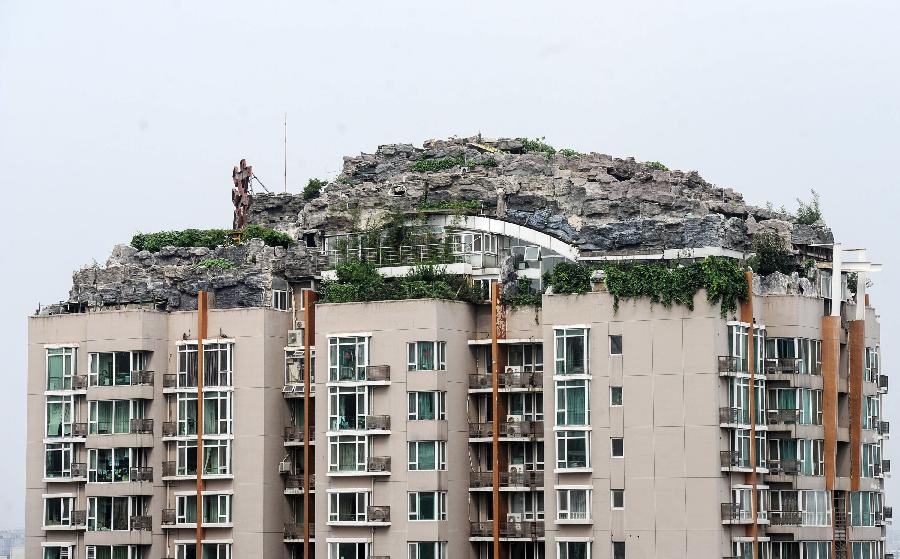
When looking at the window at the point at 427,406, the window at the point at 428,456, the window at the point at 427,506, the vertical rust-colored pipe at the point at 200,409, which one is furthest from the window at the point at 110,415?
the window at the point at 427,506

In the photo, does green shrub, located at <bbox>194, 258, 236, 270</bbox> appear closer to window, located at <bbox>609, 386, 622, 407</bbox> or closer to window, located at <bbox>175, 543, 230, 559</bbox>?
window, located at <bbox>175, 543, 230, 559</bbox>

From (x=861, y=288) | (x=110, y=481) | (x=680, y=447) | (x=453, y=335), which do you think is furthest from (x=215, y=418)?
(x=861, y=288)

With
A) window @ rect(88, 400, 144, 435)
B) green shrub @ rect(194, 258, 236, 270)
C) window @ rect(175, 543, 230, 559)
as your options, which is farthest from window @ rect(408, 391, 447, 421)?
window @ rect(88, 400, 144, 435)

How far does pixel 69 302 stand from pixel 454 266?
2089cm

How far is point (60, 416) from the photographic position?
89625 millimetres

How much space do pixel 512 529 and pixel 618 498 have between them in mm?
5967

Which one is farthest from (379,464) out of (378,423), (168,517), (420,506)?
(168,517)

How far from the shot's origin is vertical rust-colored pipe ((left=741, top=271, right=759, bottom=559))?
79375 millimetres

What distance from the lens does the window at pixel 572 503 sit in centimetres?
7925

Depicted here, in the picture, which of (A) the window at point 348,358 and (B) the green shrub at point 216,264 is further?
(B) the green shrub at point 216,264

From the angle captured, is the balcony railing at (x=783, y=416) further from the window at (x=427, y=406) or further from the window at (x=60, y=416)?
the window at (x=60, y=416)

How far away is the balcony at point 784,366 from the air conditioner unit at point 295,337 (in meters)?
22.8

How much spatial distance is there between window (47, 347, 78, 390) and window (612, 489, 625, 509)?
2861 centimetres

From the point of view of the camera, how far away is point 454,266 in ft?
284
